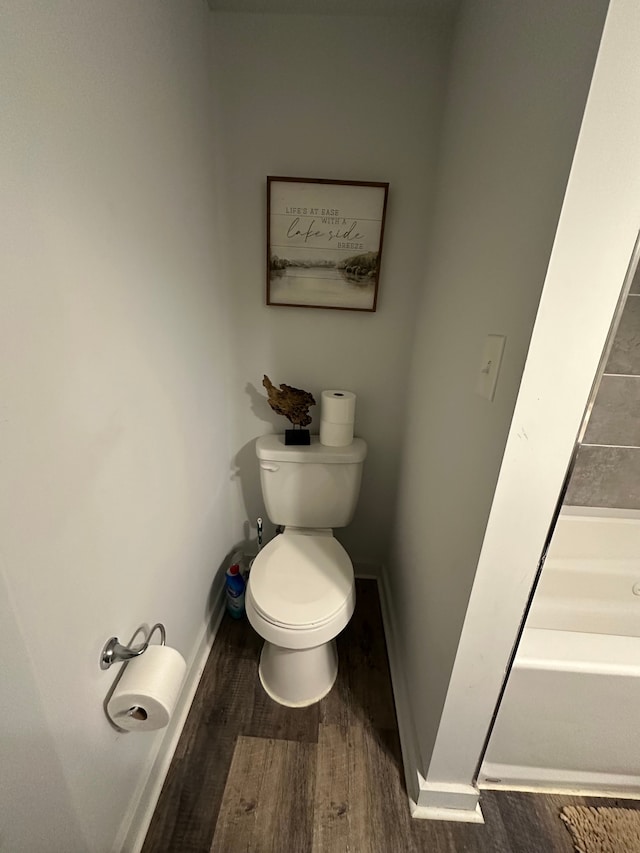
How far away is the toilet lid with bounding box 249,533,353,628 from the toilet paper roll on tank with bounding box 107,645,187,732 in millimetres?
365

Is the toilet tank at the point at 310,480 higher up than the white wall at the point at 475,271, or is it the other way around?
the white wall at the point at 475,271

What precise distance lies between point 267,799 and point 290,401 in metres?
1.22

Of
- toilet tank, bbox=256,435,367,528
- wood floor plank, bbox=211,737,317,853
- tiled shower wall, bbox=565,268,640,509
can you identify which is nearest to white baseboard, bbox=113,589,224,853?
wood floor plank, bbox=211,737,317,853

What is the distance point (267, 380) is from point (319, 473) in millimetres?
418

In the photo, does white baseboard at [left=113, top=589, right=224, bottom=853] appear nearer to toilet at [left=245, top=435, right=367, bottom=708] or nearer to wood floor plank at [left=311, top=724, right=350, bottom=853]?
toilet at [left=245, top=435, right=367, bottom=708]

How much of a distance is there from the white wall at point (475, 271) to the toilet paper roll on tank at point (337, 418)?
0.83 feet

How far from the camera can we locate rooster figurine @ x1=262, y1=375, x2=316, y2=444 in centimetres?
140

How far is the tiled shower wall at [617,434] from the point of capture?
1.21 metres

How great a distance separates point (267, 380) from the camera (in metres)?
1.38

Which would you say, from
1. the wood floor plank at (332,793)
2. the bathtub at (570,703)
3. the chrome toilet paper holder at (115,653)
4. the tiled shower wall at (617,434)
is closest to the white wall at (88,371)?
the chrome toilet paper holder at (115,653)

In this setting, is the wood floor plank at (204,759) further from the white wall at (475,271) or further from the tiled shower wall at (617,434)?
the tiled shower wall at (617,434)

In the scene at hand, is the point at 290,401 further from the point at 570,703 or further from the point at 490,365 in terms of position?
the point at 570,703

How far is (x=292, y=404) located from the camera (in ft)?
4.60

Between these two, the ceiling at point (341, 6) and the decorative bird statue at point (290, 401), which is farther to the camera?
the decorative bird statue at point (290, 401)
